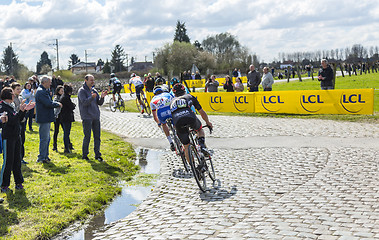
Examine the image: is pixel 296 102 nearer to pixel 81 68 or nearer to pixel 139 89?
pixel 139 89

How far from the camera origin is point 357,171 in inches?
347

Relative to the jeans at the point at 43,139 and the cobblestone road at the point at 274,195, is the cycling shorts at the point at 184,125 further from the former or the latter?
the jeans at the point at 43,139

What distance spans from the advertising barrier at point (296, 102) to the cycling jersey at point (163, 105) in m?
10.4

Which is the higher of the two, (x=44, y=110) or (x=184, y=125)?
(x=44, y=110)

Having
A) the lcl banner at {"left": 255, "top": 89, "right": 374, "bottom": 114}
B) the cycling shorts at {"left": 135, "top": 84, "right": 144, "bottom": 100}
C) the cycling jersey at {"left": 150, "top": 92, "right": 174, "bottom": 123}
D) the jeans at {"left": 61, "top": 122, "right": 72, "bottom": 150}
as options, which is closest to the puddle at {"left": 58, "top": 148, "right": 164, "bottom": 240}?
the cycling jersey at {"left": 150, "top": 92, "right": 174, "bottom": 123}

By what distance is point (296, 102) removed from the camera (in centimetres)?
1942

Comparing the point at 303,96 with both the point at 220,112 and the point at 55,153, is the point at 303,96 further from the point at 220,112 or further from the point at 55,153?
the point at 55,153

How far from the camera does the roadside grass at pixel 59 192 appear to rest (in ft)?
21.7

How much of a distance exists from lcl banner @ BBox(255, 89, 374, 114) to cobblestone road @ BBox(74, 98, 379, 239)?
13.8ft

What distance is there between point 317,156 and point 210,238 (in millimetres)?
5954

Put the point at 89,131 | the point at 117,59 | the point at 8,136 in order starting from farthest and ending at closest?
the point at 117,59 → the point at 89,131 → the point at 8,136

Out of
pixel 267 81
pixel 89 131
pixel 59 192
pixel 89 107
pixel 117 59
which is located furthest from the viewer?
pixel 117 59

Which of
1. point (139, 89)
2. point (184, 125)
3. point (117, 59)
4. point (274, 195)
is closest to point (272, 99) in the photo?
point (139, 89)

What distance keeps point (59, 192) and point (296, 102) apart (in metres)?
13.4
